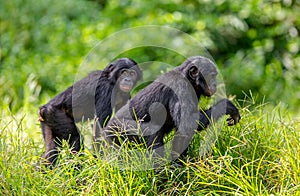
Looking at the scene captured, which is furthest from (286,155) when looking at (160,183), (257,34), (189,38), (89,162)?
(257,34)

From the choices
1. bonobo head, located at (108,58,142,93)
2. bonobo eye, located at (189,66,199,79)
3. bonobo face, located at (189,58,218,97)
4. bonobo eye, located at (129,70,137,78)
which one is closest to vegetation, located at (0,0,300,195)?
bonobo face, located at (189,58,218,97)

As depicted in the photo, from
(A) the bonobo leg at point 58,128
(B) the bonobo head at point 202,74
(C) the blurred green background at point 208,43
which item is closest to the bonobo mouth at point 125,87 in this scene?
(A) the bonobo leg at point 58,128

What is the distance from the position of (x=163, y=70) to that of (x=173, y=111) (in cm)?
306

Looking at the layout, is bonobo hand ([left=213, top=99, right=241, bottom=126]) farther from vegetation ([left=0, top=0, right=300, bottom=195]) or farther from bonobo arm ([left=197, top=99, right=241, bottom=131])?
vegetation ([left=0, top=0, right=300, bottom=195])

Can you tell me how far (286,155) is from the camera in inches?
206

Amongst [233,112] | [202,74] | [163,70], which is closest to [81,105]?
[202,74]

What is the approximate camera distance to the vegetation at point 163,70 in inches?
204

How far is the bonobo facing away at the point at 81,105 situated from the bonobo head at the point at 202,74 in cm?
98

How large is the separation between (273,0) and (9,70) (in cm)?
573

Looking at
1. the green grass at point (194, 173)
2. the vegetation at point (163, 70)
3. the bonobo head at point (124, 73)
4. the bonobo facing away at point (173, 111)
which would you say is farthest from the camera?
the bonobo head at point (124, 73)

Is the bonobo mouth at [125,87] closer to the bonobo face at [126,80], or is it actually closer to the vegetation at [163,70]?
the bonobo face at [126,80]

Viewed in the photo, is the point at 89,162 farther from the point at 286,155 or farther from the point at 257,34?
the point at 257,34

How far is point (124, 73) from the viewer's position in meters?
6.52

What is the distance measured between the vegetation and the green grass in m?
0.01
